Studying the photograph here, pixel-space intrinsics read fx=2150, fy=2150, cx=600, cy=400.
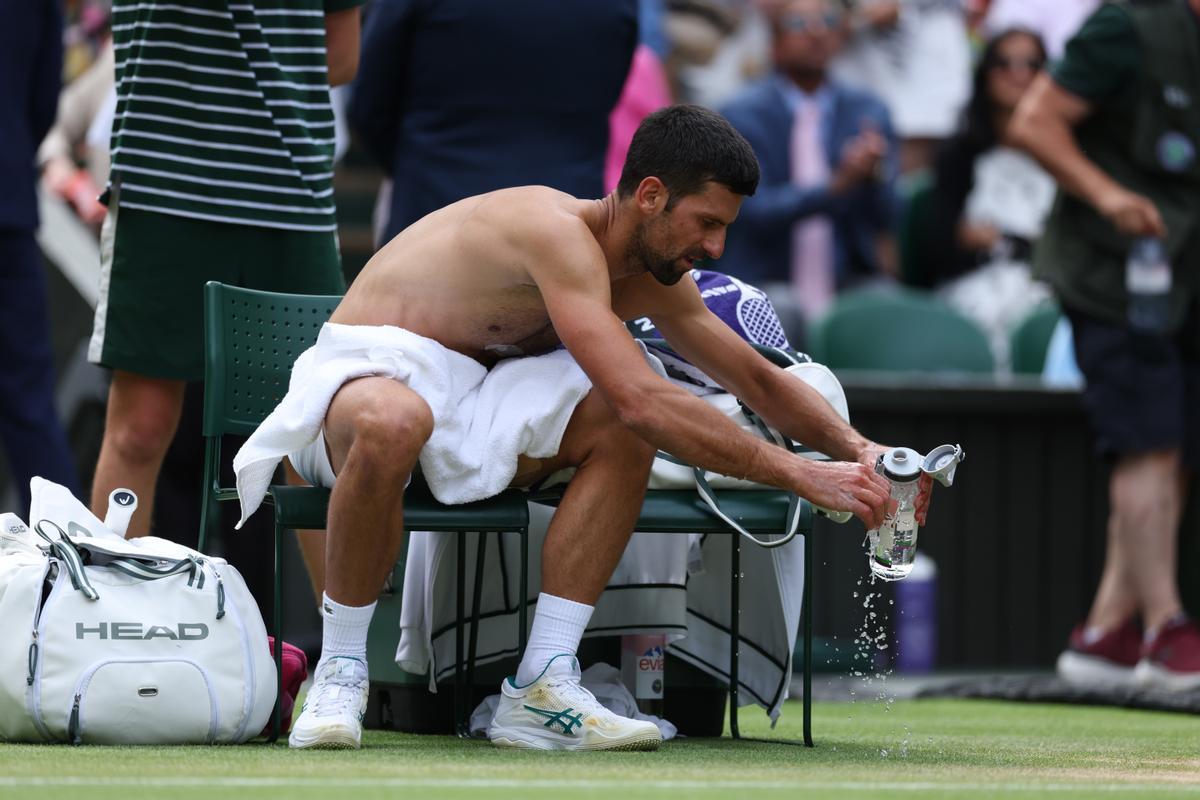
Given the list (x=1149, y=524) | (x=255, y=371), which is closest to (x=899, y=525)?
(x=255, y=371)

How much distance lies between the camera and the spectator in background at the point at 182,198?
4.95m

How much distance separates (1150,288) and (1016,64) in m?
2.31

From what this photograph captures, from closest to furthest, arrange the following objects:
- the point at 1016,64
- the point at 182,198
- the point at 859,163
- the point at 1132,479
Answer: the point at 182,198
the point at 1132,479
the point at 859,163
the point at 1016,64

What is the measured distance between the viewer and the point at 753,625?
15.5 ft

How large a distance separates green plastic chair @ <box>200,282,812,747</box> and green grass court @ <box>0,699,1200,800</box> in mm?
275

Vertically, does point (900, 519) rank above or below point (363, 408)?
below

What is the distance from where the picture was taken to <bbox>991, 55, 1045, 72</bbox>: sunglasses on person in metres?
8.88

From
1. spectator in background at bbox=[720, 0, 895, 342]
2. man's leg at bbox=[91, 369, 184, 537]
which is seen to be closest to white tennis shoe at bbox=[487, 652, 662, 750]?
man's leg at bbox=[91, 369, 184, 537]

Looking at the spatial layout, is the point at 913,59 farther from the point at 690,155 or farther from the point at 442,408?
the point at 442,408

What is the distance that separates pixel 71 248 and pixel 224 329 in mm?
3301

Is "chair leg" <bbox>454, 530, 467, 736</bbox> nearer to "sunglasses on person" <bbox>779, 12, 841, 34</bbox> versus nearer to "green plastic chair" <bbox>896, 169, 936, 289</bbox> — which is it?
"sunglasses on person" <bbox>779, 12, 841, 34</bbox>

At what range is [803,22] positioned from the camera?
8.55 meters

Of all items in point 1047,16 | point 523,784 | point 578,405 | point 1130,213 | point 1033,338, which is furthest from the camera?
point 1047,16

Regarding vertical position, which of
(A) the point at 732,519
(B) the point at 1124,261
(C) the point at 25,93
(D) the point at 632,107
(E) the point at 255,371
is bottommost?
(A) the point at 732,519
